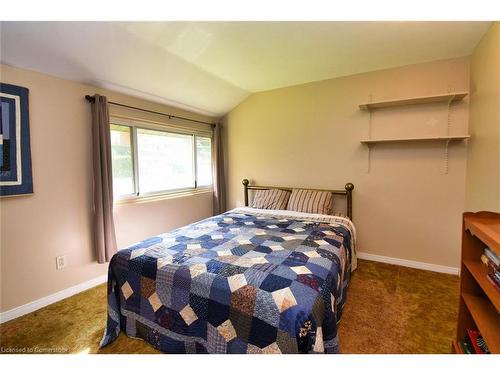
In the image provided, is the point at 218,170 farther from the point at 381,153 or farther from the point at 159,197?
the point at 381,153

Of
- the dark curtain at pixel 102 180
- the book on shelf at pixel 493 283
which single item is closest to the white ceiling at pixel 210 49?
the dark curtain at pixel 102 180

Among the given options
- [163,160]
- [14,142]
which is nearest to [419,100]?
[163,160]

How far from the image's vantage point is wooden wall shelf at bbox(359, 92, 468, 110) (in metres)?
2.22

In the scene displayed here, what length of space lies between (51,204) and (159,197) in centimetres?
110

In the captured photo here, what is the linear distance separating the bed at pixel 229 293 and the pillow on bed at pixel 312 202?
2.73ft

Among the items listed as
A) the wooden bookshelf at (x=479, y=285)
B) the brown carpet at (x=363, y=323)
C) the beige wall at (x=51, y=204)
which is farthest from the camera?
the beige wall at (x=51, y=204)

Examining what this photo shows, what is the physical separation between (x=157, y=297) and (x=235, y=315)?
1.79 ft

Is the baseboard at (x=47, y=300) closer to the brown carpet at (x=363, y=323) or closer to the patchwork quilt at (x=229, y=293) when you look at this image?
the brown carpet at (x=363, y=323)

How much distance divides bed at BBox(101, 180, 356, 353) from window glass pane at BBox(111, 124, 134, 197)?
1113mm

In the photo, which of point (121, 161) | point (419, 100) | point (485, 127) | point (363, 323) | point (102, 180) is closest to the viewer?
point (363, 323)

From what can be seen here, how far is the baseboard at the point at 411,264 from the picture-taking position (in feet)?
8.12

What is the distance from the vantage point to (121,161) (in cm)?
260
